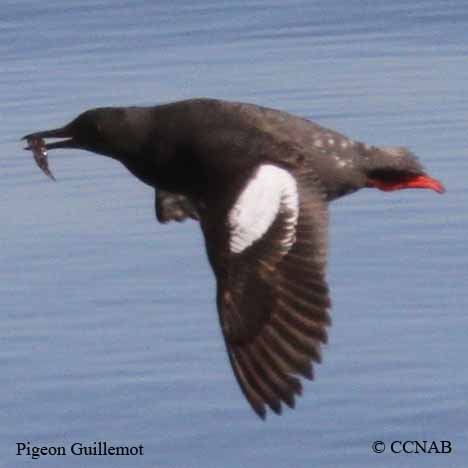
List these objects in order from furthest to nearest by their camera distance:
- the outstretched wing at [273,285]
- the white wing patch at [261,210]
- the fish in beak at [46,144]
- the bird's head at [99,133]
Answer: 1. the fish in beak at [46,144]
2. the bird's head at [99,133]
3. the white wing patch at [261,210]
4. the outstretched wing at [273,285]

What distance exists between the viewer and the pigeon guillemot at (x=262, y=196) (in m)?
8.59

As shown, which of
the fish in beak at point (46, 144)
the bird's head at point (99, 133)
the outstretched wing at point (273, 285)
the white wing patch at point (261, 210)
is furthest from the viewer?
the fish in beak at point (46, 144)

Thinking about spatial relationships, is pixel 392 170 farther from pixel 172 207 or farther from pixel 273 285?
pixel 172 207

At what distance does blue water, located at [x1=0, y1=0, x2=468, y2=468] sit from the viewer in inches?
384

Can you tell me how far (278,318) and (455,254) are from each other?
2.87m

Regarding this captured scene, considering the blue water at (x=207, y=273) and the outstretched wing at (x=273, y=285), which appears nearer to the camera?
the outstretched wing at (x=273, y=285)

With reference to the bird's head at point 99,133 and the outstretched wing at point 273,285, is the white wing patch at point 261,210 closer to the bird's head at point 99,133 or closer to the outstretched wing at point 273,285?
the outstretched wing at point 273,285

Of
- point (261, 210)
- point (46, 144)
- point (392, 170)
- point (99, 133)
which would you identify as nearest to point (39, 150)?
point (46, 144)

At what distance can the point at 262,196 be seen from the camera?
28.6ft

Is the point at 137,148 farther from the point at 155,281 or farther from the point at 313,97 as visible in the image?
→ the point at 313,97

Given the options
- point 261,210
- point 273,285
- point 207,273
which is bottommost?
point 207,273

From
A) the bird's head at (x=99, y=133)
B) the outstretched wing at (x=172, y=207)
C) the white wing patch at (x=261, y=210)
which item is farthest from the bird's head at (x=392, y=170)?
the outstretched wing at (x=172, y=207)

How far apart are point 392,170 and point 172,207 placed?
1.36m

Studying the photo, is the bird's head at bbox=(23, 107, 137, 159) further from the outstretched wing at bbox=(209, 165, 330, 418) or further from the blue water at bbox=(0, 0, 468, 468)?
the blue water at bbox=(0, 0, 468, 468)
